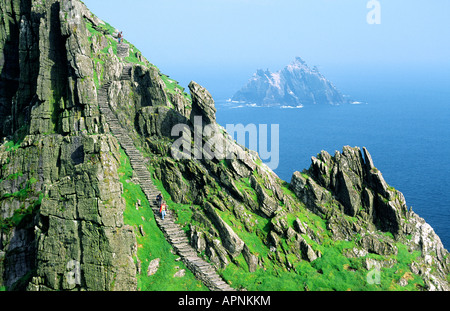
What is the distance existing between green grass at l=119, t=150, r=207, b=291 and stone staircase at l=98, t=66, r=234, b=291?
21.9 inches

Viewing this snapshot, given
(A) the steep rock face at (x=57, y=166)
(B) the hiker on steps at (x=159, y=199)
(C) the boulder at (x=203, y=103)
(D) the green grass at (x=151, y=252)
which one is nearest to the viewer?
(A) the steep rock face at (x=57, y=166)

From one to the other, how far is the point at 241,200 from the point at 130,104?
20.1 m

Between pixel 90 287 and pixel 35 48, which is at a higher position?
pixel 35 48

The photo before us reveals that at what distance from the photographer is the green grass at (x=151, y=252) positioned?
132 feet

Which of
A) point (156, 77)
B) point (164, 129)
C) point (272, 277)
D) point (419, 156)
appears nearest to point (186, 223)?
point (272, 277)

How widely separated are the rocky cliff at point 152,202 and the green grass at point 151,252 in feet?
0.38

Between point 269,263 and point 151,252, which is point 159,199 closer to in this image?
point 151,252

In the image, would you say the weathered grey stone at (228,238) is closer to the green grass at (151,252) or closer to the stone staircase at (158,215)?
the stone staircase at (158,215)

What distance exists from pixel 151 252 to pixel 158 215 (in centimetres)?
546

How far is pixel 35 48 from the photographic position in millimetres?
57094

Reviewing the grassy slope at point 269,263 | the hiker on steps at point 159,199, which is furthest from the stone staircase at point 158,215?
the grassy slope at point 269,263

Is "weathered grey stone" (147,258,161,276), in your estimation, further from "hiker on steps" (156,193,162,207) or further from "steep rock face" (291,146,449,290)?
"steep rock face" (291,146,449,290)

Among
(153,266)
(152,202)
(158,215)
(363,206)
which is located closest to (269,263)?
(153,266)

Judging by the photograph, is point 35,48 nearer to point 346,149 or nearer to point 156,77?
point 156,77
